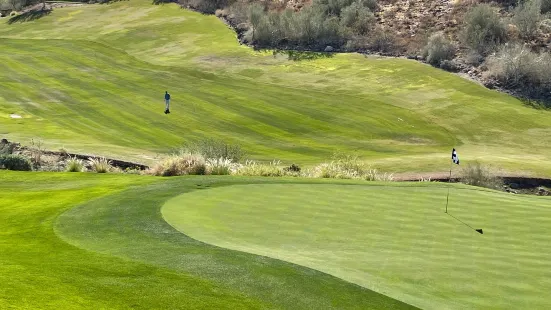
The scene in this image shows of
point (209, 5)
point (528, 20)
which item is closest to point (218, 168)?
point (528, 20)

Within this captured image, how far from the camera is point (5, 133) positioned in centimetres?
3700

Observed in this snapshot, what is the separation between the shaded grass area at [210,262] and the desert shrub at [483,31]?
4581 cm

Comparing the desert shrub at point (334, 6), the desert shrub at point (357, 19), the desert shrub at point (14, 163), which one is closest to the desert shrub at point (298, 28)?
the desert shrub at point (334, 6)

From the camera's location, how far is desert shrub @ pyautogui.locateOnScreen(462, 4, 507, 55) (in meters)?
55.9

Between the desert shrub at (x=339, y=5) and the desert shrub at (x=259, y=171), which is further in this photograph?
the desert shrub at (x=339, y=5)

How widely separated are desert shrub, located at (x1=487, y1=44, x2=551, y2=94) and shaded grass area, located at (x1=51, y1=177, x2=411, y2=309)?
41.4 meters

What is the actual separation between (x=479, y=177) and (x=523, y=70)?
23.8 metres

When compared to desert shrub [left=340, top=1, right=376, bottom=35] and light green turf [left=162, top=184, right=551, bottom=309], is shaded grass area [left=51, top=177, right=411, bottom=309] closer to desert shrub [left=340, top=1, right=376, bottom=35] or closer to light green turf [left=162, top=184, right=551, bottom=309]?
light green turf [left=162, top=184, right=551, bottom=309]

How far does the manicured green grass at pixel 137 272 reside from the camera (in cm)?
960

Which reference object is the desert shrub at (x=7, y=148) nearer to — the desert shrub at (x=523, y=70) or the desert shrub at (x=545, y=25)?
the desert shrub at (x=523, y=70)

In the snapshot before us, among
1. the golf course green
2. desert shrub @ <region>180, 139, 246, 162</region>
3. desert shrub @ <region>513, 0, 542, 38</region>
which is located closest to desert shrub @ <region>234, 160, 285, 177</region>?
the golf course green

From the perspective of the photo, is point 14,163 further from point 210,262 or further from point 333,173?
point 210,262

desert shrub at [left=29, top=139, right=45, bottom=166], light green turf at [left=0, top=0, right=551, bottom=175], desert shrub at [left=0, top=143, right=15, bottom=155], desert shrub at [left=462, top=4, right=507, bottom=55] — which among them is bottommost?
light green turf at [left=0, top=0, right=551, bottom=175]

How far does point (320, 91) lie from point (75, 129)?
19074 mm
